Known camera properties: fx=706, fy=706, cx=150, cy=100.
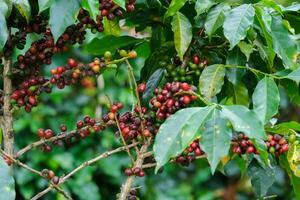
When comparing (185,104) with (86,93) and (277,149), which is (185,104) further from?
(86,93)

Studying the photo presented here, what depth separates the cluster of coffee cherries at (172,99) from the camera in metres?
1.24

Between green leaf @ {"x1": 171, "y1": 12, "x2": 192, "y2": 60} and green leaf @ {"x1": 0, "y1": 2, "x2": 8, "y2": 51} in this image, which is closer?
green leaf @ {"x1": 0, "y1": 2, "x2": 8, "y2": 51}

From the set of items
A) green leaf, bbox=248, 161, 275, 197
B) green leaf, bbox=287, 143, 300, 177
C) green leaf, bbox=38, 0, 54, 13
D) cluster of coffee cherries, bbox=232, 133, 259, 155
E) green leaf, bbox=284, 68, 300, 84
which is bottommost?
green leaf, bbox=248, 161, 275, 197

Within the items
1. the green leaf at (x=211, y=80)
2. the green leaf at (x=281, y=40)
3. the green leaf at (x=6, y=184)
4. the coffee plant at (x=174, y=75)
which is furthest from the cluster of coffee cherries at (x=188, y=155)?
the green leaf at (x=6, y=184)

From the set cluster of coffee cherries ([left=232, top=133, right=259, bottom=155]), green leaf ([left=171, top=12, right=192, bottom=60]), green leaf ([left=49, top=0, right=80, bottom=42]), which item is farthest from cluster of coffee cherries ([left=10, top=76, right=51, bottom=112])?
cluster of coffee cherries ([left=232, top=133, right=259, bottom=155])

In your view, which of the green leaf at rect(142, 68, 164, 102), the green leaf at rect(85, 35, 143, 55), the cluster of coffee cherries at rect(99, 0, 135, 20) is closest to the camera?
the cluster of coffee cherries at rect(99, 0, 135, 20)

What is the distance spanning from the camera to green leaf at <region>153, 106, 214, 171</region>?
109 centimetres

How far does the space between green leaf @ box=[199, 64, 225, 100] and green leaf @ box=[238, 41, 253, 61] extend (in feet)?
0.18

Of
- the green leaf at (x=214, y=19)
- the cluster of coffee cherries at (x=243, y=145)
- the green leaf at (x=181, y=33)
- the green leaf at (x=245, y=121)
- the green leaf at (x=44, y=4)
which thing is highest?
the green leaf at (x=44, y=4)

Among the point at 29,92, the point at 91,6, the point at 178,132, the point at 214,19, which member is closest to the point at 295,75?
the point at 214,19

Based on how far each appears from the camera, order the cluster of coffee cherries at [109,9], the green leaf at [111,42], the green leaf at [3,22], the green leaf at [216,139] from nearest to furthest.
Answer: the green leaf at [216,139], the green leaf at [3,22], the cluster of coffee cherries at [109,9], the green leaf at [111,42]

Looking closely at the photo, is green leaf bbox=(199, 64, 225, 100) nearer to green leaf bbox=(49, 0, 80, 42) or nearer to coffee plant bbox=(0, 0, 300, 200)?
coffee plant bbox=(0, 0, 300, 200)

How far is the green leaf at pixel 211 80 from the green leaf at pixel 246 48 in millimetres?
54

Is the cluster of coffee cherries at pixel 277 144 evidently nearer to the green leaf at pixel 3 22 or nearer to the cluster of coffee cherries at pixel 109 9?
the cluster of coffee cherries at pixel 109 9
